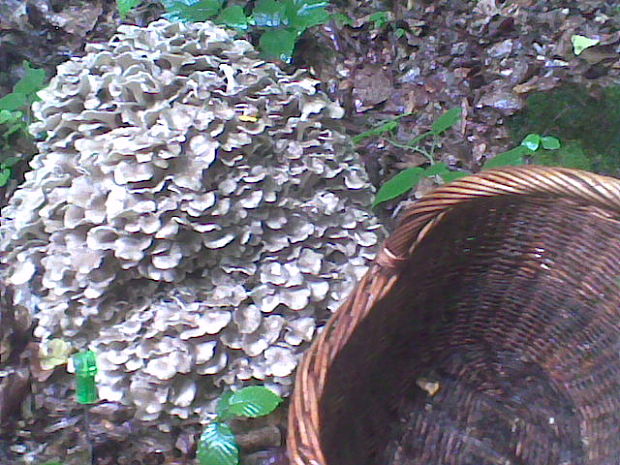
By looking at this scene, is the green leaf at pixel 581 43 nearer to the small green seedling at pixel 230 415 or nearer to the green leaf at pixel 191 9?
the green leaf at pixel 191 9

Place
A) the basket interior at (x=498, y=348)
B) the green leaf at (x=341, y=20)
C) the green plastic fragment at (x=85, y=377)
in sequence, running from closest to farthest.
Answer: the green plastic fragment at (x=85, y=377), the basket interior at (x=498, y=348), the green leaf at (x=341, y=20)

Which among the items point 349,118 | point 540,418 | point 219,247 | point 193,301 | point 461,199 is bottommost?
point 540,418

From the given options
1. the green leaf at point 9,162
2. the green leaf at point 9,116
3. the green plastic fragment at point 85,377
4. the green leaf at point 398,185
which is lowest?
the green leaf at point 9,162

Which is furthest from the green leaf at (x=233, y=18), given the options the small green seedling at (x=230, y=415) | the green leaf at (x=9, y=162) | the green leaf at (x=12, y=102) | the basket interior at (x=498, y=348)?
the small green seedling at (x=230, y=415)

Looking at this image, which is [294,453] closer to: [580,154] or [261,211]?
[261,211]

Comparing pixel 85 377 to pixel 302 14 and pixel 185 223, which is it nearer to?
pixel 185 223

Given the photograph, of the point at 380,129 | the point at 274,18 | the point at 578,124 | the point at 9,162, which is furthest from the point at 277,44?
the point at 578,124

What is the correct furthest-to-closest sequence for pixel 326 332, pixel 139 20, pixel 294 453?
pixel 139 20 < pixel 326 332 < pixel 294 453

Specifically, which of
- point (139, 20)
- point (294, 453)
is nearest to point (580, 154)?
point (294, 453)
